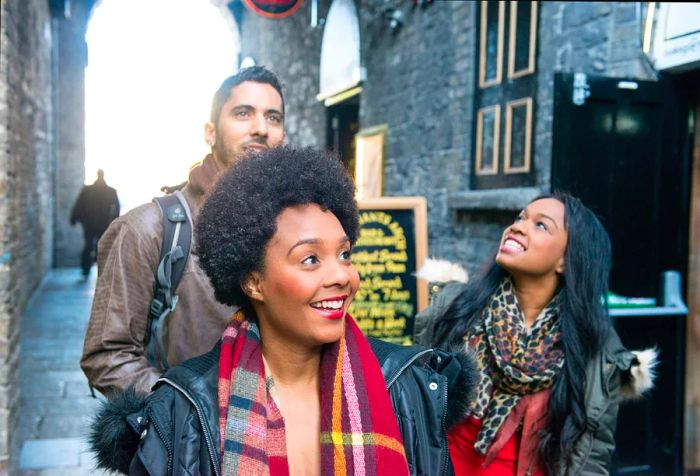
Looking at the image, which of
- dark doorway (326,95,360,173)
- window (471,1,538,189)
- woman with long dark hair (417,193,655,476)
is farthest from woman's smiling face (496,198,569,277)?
dark doorway (326,95,360,173)

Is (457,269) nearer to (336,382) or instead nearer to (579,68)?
(336,382)

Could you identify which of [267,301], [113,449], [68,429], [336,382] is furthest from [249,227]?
[68,429]

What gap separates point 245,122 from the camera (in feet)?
7.97

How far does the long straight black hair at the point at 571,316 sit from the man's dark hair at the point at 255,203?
126 centimetres

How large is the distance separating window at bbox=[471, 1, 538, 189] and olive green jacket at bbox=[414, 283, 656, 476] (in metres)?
3.42

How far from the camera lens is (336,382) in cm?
164

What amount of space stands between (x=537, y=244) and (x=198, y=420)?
1.70 m

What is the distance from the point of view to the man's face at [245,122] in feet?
7.90

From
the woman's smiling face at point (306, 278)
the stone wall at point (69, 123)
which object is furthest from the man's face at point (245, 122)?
the stone wall at point (69, 123)

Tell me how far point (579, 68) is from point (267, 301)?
178 inches

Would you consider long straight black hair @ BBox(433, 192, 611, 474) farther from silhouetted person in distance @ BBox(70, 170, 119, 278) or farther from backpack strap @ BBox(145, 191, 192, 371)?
silhouetted person in distance @ BBox(70, 170, 119, 278)

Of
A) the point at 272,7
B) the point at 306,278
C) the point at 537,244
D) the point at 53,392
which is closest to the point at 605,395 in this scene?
the point at 537,244

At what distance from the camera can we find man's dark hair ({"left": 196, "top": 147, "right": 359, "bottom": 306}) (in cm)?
163

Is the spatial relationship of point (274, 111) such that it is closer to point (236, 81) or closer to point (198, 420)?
point (236, 81)
